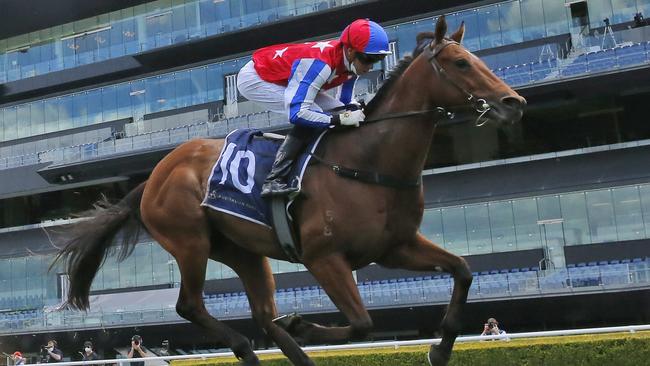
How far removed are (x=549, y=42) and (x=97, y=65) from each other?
18.5 meters

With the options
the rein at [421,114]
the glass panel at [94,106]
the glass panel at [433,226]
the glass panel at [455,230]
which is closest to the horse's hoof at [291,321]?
the rein at [421,114]

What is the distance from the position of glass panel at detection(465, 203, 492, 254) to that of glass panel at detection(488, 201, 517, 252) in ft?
0.50

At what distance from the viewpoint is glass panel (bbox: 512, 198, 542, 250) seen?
80.8 ft

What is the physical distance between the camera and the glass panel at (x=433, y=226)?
2639cm

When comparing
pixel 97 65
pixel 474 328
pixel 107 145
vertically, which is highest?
pixel 97 65

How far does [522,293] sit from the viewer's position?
2314cm

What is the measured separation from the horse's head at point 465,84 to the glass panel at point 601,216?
20.4 meters

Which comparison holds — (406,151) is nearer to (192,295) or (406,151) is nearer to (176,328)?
(192,295)

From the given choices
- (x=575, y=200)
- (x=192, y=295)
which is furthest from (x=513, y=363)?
(x=575, y=200)

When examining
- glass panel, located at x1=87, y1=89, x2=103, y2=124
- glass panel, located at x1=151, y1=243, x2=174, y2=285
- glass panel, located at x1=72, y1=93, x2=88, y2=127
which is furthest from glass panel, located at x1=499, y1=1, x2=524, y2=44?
glass panel, located at x1=72, y1=93, x2=88, y2=127

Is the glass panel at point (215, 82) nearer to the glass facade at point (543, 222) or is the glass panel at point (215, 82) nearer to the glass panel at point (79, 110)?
the glass panel at point (79, 110)

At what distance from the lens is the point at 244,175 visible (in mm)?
5168

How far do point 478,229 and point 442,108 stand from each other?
21.5m

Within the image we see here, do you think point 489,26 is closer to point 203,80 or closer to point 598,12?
point 598,12
